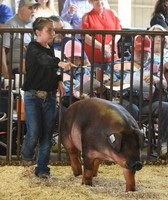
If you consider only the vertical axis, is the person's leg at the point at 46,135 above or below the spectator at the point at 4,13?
below

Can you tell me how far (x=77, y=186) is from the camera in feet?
15.9

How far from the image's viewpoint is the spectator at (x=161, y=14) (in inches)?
313

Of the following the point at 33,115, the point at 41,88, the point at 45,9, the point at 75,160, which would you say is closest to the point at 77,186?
the point at 75,160

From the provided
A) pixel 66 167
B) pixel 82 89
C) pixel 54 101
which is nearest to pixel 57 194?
pixel 54 101

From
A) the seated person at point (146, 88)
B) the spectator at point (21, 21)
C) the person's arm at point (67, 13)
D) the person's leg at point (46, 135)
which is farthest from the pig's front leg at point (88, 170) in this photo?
the person's arm at point (67, 13)

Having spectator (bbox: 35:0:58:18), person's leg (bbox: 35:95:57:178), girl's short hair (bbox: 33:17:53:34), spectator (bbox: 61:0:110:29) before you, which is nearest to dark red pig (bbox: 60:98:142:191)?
person's leg (bbox: 35:95:57:178)

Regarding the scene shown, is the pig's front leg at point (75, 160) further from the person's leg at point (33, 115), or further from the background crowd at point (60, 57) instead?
the person's leg at point (33, 115)

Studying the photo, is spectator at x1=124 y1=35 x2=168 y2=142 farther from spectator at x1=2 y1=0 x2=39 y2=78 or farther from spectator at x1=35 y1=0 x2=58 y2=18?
spectator at x1=35 y1=0 x2=58 y2=18

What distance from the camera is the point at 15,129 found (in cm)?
642

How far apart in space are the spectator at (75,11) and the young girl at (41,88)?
2792 millimetres

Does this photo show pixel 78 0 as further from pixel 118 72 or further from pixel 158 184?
pixel 158 184

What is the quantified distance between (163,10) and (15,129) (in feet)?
9.10

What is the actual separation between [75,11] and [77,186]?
3.55 m

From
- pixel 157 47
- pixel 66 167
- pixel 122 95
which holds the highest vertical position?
pixel 157 47
